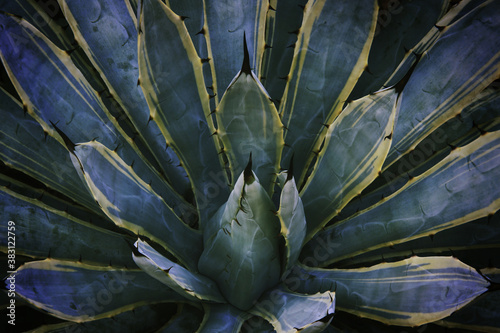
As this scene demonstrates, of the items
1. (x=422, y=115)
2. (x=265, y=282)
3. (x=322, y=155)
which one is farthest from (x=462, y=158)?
(x=265, y=282)

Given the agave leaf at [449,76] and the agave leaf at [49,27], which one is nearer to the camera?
the agave leaf at [449,76]

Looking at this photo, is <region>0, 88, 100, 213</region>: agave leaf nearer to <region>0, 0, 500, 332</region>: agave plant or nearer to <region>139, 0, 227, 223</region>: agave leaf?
<region>0, 0, 500, 332</region>: agave plant

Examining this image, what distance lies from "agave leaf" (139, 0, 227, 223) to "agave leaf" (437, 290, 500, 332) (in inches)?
22.1

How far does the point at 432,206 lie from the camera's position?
0.86 metres

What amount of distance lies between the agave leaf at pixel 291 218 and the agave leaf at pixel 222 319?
142 mm

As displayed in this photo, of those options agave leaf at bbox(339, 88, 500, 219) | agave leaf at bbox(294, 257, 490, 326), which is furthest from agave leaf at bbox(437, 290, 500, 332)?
agave leaf at bbox(339, 88, 500, 219)

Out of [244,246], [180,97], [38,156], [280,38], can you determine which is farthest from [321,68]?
[38,156]

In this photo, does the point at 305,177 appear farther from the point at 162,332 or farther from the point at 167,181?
the point at 162,332

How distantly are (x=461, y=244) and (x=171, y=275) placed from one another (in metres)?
0.67

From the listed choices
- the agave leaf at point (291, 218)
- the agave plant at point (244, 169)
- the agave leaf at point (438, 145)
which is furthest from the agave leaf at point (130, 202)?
the agave leaf at point (438, 145)

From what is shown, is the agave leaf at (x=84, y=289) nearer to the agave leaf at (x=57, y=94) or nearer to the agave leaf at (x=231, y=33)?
the agave leaf at (x=57, y=94)

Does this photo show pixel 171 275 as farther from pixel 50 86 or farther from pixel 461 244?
pixel 461 244

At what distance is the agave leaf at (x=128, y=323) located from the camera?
0.87 m

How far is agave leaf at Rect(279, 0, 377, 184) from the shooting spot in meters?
0.92
